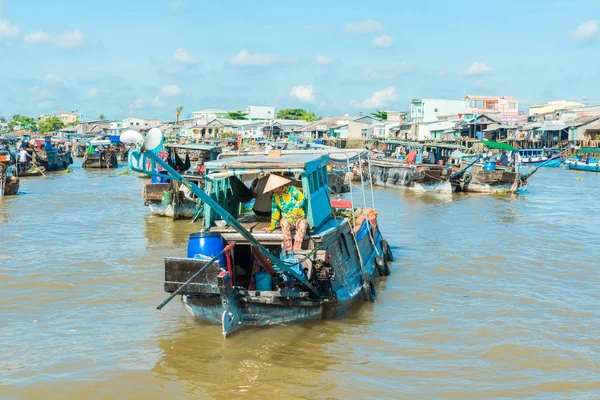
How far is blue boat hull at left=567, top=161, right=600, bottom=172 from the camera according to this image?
39.4 m

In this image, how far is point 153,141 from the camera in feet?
19.2

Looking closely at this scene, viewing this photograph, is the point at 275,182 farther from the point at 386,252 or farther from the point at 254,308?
the point at 386,252

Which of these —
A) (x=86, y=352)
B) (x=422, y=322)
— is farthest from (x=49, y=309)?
(x=422, y=322)

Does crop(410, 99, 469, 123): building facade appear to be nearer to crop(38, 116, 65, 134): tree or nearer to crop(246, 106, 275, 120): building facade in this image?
crop(246, 106, 275, 120): building facade

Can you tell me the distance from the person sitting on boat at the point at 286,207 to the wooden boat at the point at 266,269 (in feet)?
0.41

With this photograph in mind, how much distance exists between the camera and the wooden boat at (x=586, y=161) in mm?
39719

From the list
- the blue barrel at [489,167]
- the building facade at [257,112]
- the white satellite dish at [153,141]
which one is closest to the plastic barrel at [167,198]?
the white satellite dish at [153,141]

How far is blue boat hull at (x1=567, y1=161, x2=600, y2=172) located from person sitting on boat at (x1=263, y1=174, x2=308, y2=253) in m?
36.2

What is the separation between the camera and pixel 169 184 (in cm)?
1730

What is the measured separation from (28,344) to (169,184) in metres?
9.78

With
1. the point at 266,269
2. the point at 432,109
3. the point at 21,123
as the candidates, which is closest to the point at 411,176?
the point at 266,269

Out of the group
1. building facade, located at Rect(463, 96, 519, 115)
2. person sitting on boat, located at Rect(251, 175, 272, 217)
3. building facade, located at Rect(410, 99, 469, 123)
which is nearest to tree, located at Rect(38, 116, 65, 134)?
building facade, located at Rect(410, 99, 469, 123)

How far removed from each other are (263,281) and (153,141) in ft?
9.46

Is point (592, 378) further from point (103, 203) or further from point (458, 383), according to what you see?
point (103, 203)
